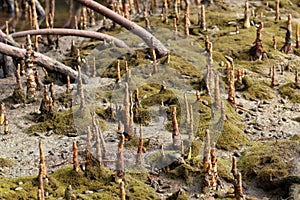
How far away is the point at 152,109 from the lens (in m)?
8.45

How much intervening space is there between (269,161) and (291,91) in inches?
115

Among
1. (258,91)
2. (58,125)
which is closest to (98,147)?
(58,125)

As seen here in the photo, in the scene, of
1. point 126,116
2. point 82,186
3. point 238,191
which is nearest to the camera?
point 238,191

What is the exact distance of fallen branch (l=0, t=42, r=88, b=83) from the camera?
9172 millimetres

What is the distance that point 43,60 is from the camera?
31.3 feet

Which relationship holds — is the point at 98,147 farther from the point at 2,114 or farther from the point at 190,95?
the point at 190,95

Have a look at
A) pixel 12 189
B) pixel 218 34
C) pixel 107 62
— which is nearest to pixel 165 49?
pixel 107 62

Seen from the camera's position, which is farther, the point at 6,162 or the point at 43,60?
the point at 43,60

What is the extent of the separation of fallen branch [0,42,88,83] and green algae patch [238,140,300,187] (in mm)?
3765

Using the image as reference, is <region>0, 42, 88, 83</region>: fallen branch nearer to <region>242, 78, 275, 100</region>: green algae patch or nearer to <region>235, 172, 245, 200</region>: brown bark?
<region>242, 78, 275, 100</region>: green algae patch

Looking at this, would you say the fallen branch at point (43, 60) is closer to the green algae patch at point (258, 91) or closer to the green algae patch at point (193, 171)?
the green algae patch at point (258, 91)

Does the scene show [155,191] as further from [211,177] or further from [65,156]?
[65,156]

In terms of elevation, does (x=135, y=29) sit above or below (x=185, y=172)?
above

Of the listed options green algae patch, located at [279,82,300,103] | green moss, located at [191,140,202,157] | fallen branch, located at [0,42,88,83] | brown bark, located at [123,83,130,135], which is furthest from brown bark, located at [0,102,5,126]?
green algae patch, located at [279,82,300,103]
